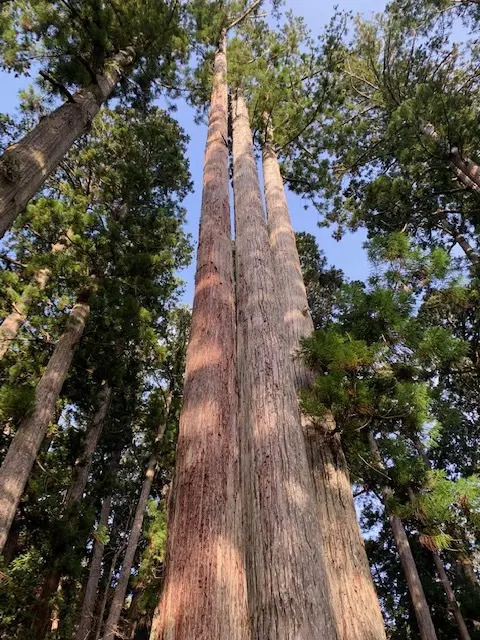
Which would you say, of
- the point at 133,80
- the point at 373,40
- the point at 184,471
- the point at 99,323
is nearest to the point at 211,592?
the point at 184,471

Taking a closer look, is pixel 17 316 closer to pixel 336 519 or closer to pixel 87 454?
pixel 87 454

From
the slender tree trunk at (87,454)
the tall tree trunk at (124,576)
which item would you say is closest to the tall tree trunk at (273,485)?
the slender tree trunk at (87,454)

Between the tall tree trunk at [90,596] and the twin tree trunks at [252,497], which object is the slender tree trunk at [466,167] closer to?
the twin tree trunks at [252,497]

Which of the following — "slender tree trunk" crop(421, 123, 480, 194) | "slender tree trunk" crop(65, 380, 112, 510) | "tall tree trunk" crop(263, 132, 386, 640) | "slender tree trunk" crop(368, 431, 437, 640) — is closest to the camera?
"tall tree trunk" crop(263, 132, 386, 640)

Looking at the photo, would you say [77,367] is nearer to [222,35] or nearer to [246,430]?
→ [246,430]

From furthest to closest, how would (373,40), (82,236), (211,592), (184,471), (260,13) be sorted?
1. (260,13)
2. (373,40)
3. (82,236)
4. (184,471)
5. (211,592)

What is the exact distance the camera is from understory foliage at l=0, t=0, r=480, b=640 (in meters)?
3.21

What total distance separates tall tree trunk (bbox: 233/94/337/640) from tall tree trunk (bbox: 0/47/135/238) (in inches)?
96.0

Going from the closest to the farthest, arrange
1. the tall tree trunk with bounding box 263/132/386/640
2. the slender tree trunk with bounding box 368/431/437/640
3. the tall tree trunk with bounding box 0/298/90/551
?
the tall tree trunk with bounding box 263/132/386/640, the tall tree trunk with bounding box 0/298/90/551, the slender tree trunk with bounding box 368/431/437/640

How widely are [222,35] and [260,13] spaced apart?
10.2ft

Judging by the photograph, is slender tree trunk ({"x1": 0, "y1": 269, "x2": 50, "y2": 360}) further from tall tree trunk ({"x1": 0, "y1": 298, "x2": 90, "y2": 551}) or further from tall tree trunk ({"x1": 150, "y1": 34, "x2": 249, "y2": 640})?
tall tree trunk ({"x1": 150, "y1": 34, "x2": 249, "y2": 640})

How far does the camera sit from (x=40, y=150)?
476cm

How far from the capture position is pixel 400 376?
3.34m

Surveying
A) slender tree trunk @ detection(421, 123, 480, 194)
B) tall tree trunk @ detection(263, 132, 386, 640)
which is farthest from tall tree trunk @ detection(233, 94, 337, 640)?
slender tree trunk @ detection(421, 123, 480, 194)
